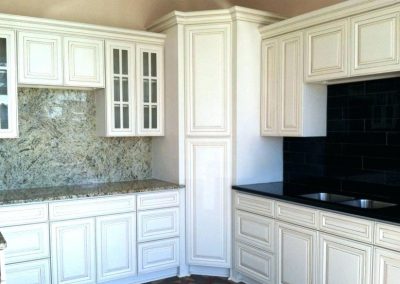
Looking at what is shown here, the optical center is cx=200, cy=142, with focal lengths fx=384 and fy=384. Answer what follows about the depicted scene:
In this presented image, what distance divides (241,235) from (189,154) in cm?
90

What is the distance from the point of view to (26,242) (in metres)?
3.01

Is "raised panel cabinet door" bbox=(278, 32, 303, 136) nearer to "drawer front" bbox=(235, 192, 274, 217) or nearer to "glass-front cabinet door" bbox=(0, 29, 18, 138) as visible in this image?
"drawer front" bbox=(235, 192, 274, 217)

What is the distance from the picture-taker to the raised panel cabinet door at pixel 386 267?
2271mm

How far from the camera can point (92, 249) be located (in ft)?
10.8

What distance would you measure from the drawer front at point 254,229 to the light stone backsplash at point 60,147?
4.16ft

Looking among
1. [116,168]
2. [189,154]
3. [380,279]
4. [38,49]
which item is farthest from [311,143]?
[38,49]

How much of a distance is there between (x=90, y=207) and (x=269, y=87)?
76.6 inches

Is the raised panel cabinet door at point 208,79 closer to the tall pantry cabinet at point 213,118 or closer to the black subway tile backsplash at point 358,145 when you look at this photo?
the tall pantry cabinet at point 213,118

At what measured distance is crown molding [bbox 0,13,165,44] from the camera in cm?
313

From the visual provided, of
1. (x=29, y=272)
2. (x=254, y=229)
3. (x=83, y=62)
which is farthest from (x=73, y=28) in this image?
(x=254, y=229)

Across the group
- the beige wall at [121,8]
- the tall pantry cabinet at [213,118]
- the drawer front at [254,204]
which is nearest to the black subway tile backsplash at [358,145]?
the tall pantry cabinet at [213,118]

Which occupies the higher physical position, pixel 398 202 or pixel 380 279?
pixel 398 202

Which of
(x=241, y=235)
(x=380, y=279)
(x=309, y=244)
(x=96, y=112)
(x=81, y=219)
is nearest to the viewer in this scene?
→ (x=380, y=279)

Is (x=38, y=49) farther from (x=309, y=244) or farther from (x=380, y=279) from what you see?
(x=380, y=279)
